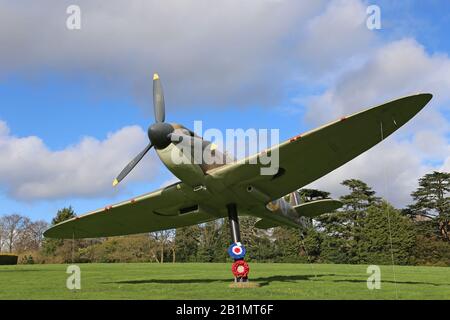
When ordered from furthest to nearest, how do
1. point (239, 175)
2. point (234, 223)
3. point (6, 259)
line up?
point (6, 259) < point (234, 223) < point (239, 175)

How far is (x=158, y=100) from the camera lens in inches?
567

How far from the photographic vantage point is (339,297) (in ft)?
35.8

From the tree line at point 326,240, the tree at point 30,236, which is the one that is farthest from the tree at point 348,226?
the tree at point 30,236

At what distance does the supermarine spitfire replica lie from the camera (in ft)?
39.3

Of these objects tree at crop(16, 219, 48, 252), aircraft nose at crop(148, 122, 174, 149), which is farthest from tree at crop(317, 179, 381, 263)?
tree at crop(16, 219, 48, 252)

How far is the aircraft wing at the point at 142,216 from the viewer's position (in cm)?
1609

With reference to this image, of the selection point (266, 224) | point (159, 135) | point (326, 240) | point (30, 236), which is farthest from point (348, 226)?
point (30, 236)

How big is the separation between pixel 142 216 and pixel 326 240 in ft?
145

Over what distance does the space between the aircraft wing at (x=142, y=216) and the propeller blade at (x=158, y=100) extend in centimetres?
263

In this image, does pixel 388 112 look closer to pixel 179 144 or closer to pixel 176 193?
pixel 179 144

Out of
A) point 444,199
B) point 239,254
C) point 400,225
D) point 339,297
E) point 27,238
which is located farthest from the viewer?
point 27,238

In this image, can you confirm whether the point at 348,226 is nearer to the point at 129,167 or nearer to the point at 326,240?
the point at 326,240

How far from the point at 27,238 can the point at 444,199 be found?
84842 mm

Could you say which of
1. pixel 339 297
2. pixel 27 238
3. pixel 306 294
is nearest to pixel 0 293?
pixel 306 294
